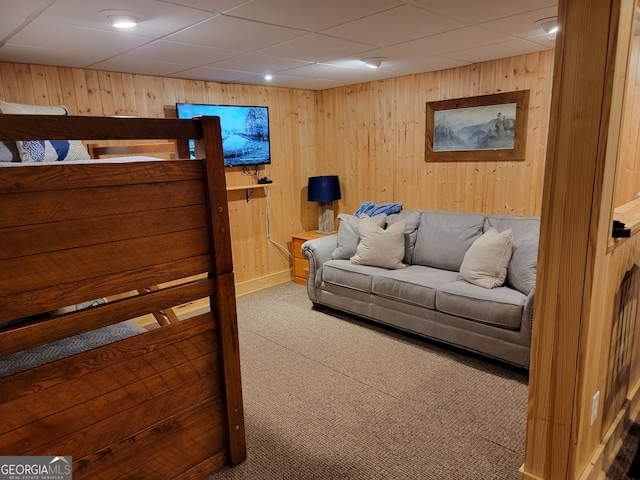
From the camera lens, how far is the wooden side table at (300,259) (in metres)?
5.04

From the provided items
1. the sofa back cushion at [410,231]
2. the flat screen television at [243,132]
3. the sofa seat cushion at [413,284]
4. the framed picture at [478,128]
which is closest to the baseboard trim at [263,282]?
the flat screen television at [243,132]

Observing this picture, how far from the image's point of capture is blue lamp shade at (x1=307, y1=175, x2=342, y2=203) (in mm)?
4980

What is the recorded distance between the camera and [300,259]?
5.07 metres

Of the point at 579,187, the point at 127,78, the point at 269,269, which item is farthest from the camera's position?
the point at 269,269

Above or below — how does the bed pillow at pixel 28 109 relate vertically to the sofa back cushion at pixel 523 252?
above

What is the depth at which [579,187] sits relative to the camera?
149 cm

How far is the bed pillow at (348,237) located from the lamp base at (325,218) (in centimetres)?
97

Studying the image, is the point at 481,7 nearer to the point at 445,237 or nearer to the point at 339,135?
the point at 445,237

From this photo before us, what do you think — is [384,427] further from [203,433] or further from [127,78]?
[127,78]

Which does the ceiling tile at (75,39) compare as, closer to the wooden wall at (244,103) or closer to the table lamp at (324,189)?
the wooden wall at (244,103)

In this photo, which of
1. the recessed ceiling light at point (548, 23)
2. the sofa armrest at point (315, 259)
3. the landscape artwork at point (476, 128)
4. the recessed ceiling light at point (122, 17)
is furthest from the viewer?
the sofa armrest at point (315, 259)

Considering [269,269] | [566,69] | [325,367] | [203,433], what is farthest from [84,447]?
[269,269]

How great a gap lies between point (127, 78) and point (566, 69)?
11.6 ft

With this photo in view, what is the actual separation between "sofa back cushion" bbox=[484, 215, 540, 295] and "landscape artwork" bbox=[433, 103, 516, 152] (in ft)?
2.48
